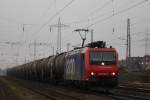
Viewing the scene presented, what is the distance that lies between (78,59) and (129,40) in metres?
38.1

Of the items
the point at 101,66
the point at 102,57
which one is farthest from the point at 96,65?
the point at 102,57

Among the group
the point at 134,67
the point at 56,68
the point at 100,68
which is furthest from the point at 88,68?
the point at 134,67

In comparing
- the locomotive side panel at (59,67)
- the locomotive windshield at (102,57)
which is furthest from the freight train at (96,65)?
the locomotive side panel at (59,67)

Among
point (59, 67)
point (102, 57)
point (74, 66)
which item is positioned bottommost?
point (59, 67)

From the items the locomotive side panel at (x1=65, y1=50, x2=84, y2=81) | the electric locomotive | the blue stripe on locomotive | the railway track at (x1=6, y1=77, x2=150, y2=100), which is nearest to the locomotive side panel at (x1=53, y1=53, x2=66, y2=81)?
the blue stripe on locomotive

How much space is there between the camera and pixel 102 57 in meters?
28.4

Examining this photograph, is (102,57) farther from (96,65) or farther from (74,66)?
(74,66)

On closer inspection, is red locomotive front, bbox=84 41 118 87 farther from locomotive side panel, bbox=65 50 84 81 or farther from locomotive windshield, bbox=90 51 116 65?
locomotive side panel, bbox=65 50 84 81

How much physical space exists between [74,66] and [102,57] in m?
3.70

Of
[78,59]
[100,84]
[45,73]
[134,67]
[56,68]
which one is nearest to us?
[100,84]

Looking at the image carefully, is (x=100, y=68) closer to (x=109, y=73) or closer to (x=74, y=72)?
(x=109, y=73)

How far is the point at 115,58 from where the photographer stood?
28.5 meters

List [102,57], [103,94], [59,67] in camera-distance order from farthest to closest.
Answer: [59,67], [102,57], [103,94]

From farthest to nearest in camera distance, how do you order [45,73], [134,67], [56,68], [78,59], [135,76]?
1. [134,67]
2. [135,76]
3. [45,73]
4. [56,68]
5. [78,59]
